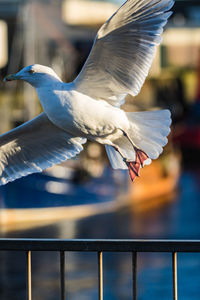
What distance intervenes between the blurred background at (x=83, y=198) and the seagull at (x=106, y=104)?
10.9 feet

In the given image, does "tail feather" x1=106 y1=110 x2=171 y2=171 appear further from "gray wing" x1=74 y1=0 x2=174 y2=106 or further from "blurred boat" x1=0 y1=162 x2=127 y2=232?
"blurred boat" x1=0 y1=162 x2=127 y2=232

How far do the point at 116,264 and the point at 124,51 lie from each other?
902 centimetres

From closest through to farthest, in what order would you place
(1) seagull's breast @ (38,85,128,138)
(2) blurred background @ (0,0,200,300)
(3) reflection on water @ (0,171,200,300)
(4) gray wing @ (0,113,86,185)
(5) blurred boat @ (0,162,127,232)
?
(1) seagull's breast @ (38,85,128,138) < (4) gray wing @ (0,113,86,185) < (3) reflection on water @ (0,171,200,300) < (2) blurred background @ (0,0,200,300) < (5) blurred boat @ (0,162,127,232)

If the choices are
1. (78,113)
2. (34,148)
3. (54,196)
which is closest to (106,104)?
(78,113)

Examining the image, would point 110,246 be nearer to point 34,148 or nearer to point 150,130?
point 150,130

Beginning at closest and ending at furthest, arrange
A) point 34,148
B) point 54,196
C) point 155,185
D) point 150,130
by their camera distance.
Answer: point 150,130 < point 34,148 < point 54,196 < point 155,185

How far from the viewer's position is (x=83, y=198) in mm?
15961

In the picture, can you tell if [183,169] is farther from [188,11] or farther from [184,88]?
[188,11]

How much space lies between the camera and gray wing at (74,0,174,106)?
3867 mm

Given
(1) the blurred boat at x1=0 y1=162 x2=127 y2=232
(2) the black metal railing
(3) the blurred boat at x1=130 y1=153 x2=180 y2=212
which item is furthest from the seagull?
(3) the blurred boat at x1=130 y1=153 x2=180 y2=212

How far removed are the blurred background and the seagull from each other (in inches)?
131

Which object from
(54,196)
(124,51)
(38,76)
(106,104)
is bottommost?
(54,196)

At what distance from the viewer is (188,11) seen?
1195 inches

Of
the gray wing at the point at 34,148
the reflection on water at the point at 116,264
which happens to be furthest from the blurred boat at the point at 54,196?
the gray wing at the point at 34,148
